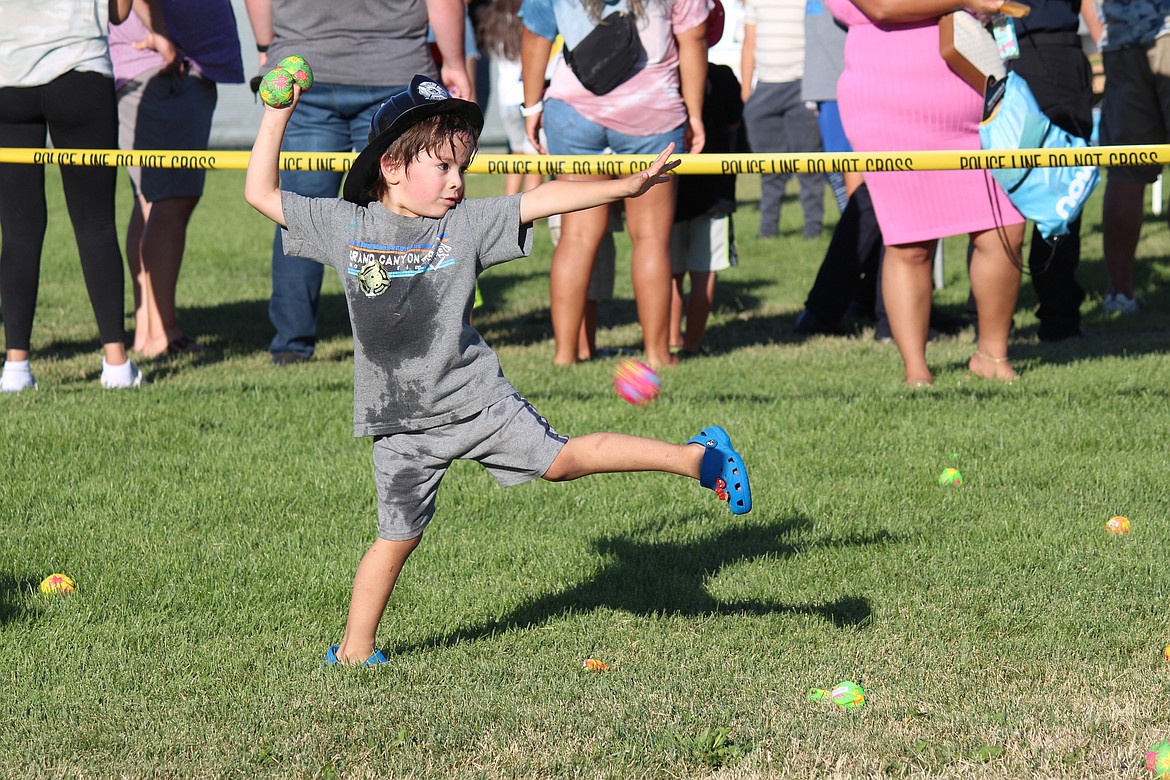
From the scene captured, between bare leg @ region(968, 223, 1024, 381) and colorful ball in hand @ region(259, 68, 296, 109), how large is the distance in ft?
13.1

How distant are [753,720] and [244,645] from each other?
1.43 metres

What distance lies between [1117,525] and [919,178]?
237 cm

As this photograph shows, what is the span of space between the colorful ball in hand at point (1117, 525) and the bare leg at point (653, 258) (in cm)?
307

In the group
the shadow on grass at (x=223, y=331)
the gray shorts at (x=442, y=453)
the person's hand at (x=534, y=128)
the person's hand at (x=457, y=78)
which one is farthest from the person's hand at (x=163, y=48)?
the gray shorts at (x=442, y=453)

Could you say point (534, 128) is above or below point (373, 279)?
below

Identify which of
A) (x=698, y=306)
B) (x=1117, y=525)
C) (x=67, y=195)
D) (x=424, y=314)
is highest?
(x=424, y=314)

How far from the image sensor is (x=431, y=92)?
352cm

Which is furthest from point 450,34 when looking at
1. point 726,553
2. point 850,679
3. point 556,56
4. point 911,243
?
point 850,679

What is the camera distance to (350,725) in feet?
11.1

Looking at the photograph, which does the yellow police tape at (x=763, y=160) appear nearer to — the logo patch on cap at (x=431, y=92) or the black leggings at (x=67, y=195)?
the black leggings at (x=67, y=195)

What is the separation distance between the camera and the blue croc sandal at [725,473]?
350 cm

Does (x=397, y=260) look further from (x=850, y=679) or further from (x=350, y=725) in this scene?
(x=850, y=679)

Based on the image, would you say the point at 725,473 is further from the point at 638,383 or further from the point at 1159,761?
the point at 1159,761

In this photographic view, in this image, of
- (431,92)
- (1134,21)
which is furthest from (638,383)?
(1134,21)
